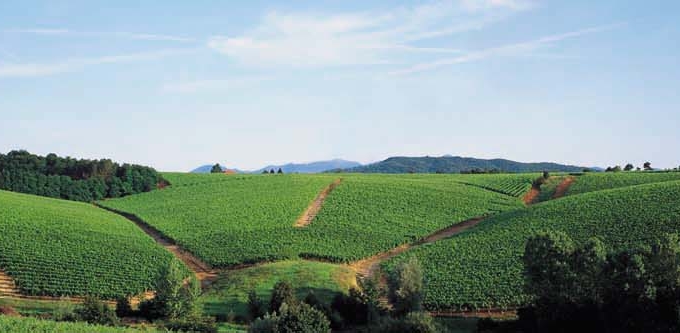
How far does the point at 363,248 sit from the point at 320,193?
31827mm

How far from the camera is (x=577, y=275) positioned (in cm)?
3941

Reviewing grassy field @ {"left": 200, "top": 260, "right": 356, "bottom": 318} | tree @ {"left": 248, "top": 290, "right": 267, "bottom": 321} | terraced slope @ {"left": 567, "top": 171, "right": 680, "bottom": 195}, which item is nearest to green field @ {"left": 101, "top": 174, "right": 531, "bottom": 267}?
grassy field @ {"left": 200, "top": 260, "right": 356, "bottom": 318}

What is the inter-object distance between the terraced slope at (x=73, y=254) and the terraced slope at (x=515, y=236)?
2391 cm

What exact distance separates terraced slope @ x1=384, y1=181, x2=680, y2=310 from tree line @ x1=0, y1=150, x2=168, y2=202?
69320 millimetres

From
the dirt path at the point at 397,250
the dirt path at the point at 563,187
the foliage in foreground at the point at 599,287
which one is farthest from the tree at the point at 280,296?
the dirt path at the point at 563,187

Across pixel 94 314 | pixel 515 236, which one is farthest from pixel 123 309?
pixel 515 236

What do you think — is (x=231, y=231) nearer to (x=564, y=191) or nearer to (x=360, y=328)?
(x=360, y=328)

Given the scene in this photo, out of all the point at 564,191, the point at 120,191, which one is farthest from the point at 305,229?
the point at 120,191

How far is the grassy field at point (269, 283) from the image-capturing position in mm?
46500

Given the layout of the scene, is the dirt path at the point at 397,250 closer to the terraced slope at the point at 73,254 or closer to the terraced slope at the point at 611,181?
the terraced slope at the point at 73,254

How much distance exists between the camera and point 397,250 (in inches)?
2507

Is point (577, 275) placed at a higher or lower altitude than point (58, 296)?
higher

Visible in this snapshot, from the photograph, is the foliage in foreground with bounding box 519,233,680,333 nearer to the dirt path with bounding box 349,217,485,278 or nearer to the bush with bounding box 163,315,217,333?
the dirt path with bounding box 349,217,485,278

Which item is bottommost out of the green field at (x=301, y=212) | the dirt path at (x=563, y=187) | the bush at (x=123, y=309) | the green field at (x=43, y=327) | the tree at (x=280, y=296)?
the bush at (x=123, y=309)
